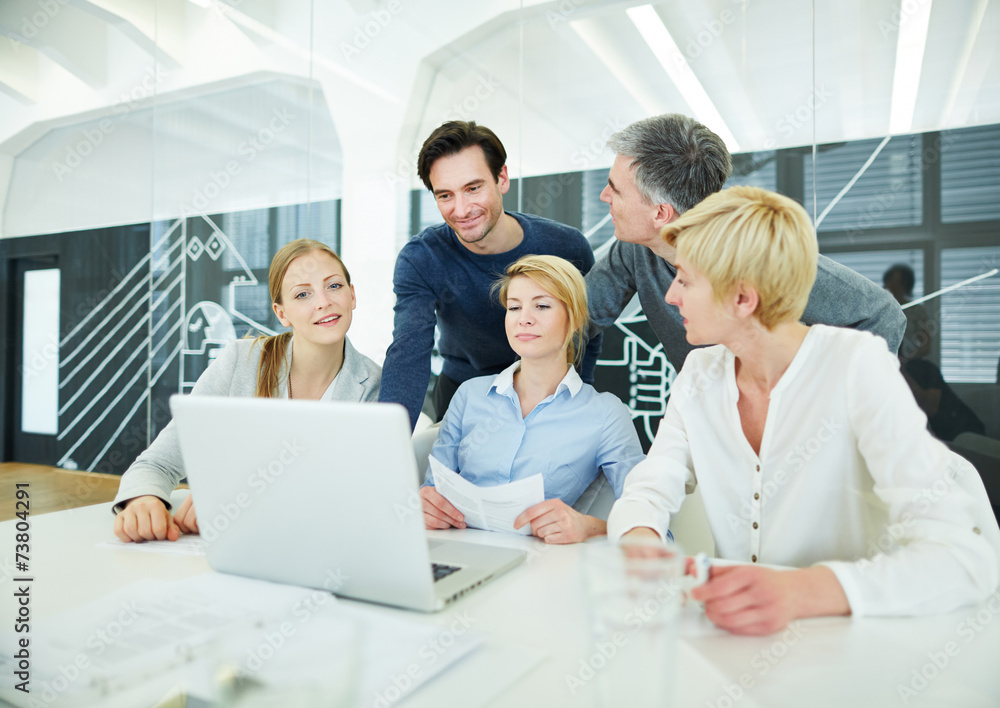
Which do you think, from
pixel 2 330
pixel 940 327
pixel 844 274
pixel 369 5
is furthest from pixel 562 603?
pixel 2 330

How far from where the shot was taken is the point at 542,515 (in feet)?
4.22

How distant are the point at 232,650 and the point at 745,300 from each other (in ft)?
3.09

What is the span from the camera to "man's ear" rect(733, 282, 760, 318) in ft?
3.78

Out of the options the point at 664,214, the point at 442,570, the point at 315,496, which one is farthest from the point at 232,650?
the point at 664,214

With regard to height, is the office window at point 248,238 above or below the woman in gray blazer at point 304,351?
above

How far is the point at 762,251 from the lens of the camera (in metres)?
1.13

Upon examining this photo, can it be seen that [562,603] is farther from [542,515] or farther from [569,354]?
[569,354]

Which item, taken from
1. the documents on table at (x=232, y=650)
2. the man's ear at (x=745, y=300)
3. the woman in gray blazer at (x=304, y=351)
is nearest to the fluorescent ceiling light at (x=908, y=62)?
the man's ear at (x=745, y=300)

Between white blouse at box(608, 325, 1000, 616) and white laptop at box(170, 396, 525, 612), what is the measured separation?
1.46ft

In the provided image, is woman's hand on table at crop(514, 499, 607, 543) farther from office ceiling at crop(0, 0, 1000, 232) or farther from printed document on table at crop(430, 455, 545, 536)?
office ceiling at crop(0, 0, 1000, 232)

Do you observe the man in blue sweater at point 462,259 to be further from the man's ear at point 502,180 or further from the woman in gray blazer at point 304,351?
the woman in gray blazer at point 304,351

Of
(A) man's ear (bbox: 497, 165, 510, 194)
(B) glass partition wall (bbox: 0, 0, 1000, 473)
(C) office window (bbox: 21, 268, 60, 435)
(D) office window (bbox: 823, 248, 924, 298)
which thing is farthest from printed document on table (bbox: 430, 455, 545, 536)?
(C) office window (bbox: 21, 268, 60, 435)

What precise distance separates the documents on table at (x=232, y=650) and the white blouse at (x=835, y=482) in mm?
491

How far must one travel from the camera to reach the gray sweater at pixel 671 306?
1.71m
